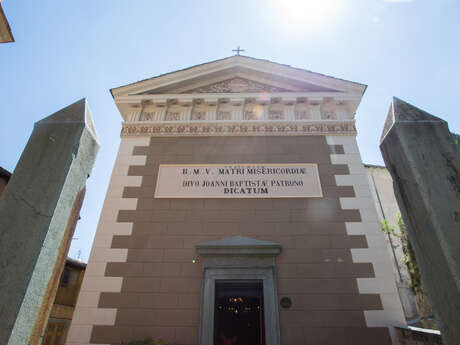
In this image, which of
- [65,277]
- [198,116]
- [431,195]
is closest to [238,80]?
[198,116]

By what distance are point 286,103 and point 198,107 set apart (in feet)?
9.53

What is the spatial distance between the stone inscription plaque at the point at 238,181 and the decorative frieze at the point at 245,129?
1200 millimetres

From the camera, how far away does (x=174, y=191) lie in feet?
25.0

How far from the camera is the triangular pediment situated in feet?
30.5

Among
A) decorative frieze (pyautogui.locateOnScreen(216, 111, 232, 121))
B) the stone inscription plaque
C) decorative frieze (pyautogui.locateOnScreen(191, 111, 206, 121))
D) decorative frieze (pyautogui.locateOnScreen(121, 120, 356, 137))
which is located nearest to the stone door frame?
the stone inscription plaque

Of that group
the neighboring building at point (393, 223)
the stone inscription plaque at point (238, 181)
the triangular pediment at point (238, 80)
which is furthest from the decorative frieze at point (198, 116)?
the neighboring building at point (393, 223)

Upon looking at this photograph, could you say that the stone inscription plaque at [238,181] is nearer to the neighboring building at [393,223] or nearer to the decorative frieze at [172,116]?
the decorative frieze at [172,116]

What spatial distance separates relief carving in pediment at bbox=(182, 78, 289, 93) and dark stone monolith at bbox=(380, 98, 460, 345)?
6.61 meters

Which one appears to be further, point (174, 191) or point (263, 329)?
point (174, 191)

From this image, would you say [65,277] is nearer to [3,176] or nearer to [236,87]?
[3,176]

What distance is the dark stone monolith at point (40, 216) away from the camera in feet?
7.33

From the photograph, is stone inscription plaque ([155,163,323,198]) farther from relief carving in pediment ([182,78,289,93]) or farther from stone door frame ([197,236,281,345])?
relief carving in pediment ([182,78,289,93])

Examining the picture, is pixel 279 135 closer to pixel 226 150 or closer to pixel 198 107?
pixel 226 150

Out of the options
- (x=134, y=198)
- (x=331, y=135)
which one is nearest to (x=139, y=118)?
(x=134, y=198)
